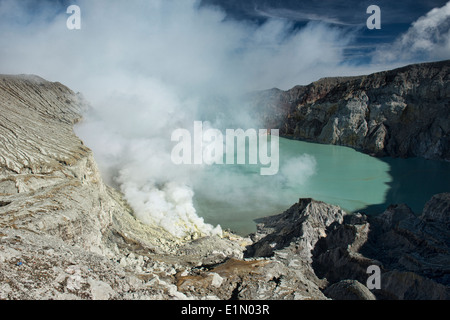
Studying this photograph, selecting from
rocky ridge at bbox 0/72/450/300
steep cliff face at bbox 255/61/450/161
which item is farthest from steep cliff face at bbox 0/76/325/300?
steep cliff face at bbox 255/61/450/161

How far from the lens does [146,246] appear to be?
35.4 feet

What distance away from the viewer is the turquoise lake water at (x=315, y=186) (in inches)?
757

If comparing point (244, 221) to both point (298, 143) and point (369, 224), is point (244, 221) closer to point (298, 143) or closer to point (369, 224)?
point (369, 224)

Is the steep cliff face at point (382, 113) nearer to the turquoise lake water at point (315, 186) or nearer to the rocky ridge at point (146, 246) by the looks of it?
the turquoise lake water at point (315, 186)

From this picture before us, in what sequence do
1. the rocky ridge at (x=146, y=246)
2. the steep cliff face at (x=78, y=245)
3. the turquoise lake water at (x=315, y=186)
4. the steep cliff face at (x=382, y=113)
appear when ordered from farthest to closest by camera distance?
1. the steep cliff face at (x=382, y=113)
2. the turquoise lake water at (x=315, y=186)
3. the rocky ridge at (x=146, y=246)
4. the steep cliff face at (x=78, y=245)

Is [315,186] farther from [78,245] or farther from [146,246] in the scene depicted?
[78,245]

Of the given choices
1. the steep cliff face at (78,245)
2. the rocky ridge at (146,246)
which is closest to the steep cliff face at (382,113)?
the rocky ridge at (146,246)

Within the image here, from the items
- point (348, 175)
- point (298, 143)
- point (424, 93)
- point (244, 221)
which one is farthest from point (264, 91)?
point (244, 221)

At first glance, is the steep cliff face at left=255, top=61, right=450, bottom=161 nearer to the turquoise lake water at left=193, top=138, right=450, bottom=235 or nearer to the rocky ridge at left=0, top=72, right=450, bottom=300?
the turquoise lake water at left=193, top=138, right=450, bottom=235

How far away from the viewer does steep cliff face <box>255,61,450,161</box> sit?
3603 centimetres

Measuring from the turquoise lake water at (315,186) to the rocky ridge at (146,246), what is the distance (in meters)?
3.14

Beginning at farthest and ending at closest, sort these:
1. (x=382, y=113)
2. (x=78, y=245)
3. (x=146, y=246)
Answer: (x=382, y=113), (x=146, y=246), (x=78, y=245)

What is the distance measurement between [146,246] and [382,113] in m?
39.3

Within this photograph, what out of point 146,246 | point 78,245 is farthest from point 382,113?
point 78,245
